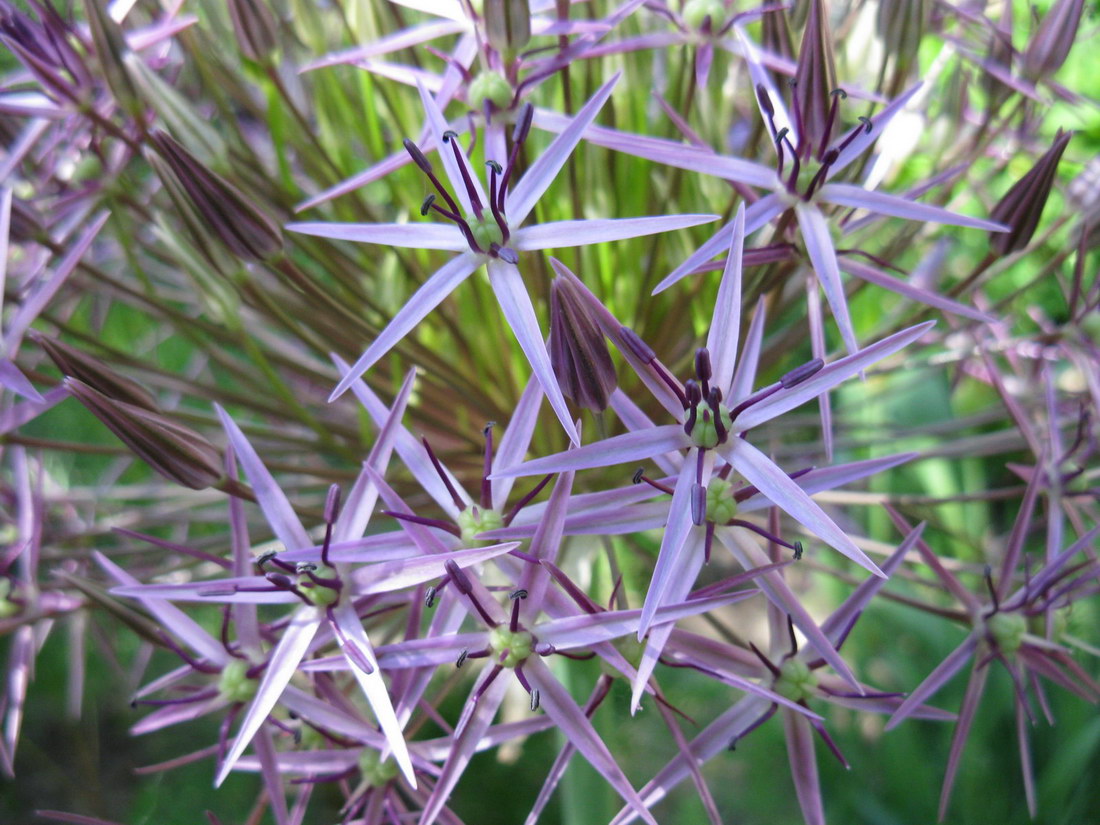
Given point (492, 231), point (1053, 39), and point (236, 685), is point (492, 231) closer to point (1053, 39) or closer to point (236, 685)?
point (236, 685)

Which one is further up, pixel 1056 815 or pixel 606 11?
pixel 606 11

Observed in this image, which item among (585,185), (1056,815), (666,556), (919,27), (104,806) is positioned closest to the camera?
(666,556)

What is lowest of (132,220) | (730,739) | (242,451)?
(730,739)

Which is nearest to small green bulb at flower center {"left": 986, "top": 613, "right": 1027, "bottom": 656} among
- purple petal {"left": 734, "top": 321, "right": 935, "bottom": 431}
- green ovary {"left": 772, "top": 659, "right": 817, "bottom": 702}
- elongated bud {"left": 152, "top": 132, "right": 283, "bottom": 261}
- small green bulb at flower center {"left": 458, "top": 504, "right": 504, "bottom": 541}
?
green ovary {"left": 772, "top": 659, "right": 817, "bottom": 702}

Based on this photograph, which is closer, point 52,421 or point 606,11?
point 606,11

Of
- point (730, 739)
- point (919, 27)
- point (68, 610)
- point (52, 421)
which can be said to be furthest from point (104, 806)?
point (919, 27)

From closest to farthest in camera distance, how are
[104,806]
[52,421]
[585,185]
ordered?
[585,185], [104,806], [52,421]

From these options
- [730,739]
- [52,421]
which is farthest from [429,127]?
[52,421]

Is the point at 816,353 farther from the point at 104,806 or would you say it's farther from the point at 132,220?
the point at 104,806
